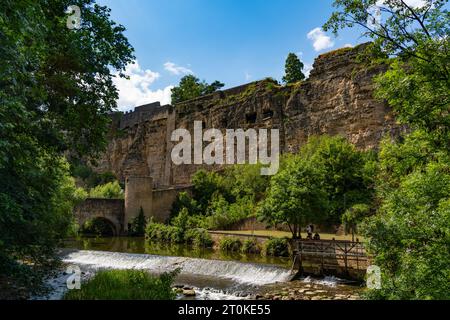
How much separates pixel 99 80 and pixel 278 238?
13.0m

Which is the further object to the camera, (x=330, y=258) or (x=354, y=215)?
(x=354, y=215)

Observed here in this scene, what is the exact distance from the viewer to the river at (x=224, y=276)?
12.7m

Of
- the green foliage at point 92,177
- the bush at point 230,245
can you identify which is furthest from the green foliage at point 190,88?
the bush at point 230,245

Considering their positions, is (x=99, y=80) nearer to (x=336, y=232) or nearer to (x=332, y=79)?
(x=336, y=232)

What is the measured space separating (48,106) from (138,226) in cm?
2520

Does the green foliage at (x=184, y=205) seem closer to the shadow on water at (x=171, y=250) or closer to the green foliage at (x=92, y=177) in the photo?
the shadow on water at (x=171, y=250)

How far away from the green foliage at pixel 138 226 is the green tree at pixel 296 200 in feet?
54.3

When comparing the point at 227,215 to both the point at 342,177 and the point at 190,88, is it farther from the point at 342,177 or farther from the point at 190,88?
the point at 190,88

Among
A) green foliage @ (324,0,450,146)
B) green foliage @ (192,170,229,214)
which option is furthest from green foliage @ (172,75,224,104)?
green foliage @ (324,0,450,146)

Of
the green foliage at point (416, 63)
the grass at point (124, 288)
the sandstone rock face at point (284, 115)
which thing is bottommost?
the grass at point (124, 288)

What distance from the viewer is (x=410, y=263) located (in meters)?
6.52

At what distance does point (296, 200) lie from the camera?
60.5ft

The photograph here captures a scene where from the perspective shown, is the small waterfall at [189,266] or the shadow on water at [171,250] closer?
the small waterfall at [189,266]

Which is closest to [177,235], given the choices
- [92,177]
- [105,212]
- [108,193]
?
[105,212]
